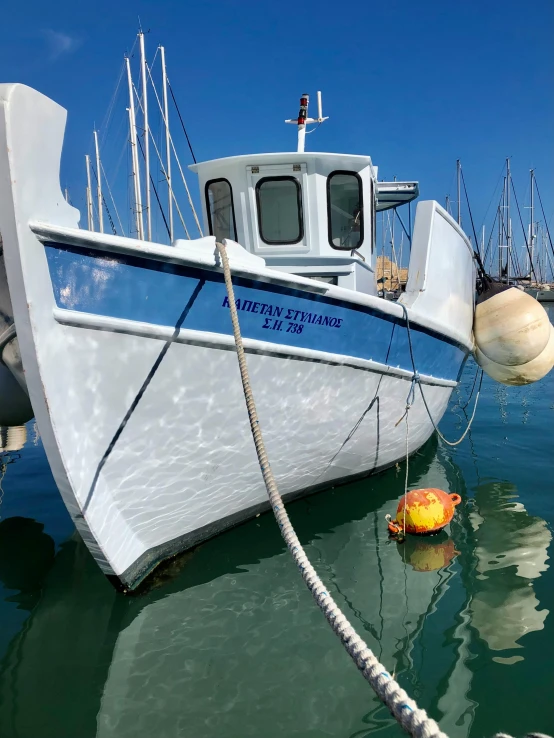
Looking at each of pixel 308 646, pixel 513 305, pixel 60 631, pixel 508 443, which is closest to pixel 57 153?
pixel 60 631

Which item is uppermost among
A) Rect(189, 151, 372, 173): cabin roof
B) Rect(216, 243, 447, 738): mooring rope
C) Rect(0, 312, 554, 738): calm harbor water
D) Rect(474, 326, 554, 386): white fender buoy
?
Rect(189, 151, 372, 173): cabin roof

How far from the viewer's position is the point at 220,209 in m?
6.34

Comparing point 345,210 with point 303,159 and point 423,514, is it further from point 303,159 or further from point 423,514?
point 423,514

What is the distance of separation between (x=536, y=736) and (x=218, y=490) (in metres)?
3.46

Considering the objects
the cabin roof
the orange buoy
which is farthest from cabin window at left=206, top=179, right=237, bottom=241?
the orange buoy

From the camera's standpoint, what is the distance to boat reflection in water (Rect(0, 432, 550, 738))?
3010 mm

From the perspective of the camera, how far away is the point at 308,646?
3525 millimetres

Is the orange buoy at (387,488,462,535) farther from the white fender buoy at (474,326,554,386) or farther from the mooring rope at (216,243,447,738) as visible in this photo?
the mooring rope at (216,243,447,738)

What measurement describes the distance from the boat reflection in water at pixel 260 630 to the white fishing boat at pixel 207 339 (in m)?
0.38

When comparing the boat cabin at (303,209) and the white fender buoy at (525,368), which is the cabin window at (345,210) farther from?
the white fender buoy at (525,368)

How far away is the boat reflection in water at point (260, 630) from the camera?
3010mm

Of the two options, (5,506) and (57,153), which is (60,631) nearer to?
(5,506)

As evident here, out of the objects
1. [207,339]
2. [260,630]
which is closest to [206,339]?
[207,339]

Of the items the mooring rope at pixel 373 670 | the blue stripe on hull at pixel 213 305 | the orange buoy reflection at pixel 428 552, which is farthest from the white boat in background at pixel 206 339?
the mooring rope at pixel 373 670
